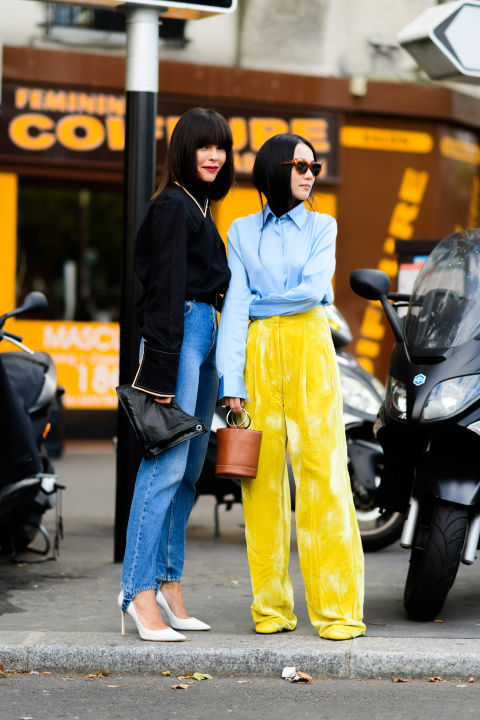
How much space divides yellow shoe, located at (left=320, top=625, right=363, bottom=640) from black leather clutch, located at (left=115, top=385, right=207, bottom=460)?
2.87ft

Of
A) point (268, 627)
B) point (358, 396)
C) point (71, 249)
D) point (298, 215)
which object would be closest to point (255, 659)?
point (268, 627)

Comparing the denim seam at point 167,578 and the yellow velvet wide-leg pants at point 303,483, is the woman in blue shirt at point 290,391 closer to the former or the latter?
the yellow velvet wide-leg pants at point 303,483

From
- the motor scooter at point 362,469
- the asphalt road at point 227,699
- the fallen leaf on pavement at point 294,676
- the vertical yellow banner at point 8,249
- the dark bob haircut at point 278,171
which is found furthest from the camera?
the vertical yellow banner at point 8,249

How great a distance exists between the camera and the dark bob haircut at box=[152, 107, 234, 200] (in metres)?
4.64

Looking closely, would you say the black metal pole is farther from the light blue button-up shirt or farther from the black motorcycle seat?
the light blue button-up shirt

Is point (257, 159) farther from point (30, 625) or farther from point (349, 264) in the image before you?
point (349, 264)

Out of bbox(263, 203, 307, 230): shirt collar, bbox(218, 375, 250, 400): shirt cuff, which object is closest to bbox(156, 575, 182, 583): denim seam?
bbox(218, 375, 250, 400): shirt cuff

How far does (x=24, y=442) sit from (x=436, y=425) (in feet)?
6.91

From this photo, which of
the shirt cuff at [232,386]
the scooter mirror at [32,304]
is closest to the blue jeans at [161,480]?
the shirt cuff at [232,386]

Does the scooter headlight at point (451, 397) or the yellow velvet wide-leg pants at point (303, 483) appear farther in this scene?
the scooter headlight at point (451, 397)

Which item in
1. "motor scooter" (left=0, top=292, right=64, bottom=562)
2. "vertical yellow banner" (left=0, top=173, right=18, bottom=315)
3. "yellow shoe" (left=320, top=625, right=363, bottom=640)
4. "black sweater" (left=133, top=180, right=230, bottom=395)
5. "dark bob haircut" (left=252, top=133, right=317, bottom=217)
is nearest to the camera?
"black sweater" (left=133, top=180, right=230, bottom=395)

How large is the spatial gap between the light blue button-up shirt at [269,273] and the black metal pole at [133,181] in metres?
1.56

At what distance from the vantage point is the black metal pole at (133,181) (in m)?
6.20

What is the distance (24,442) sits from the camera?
5859mm
